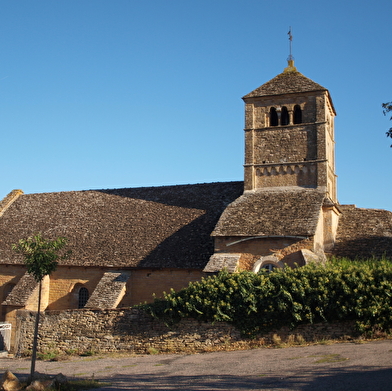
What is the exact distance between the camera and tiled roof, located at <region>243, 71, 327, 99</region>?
29.8m

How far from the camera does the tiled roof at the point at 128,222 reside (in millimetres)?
→ 27234

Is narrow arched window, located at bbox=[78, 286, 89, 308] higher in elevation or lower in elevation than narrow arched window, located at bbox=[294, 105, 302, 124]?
lower

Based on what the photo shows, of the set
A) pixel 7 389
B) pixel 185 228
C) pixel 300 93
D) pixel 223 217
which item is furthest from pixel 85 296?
pixel 300 93

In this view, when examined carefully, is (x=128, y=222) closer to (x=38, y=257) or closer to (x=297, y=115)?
(x=297, y=115)

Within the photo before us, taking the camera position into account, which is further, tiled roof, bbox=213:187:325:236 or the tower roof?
the tower roof

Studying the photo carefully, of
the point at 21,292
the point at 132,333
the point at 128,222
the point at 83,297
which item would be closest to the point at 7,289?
the point at 21,292

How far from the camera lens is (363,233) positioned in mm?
27094

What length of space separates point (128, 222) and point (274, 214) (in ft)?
31.1

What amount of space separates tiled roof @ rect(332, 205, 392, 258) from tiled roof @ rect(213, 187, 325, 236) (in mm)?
2659

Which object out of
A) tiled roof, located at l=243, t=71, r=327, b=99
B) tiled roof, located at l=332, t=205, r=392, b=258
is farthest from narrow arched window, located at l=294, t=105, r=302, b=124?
tiled roof, located at l=332, t=205, r=392, b=258

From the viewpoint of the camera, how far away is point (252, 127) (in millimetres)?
30312

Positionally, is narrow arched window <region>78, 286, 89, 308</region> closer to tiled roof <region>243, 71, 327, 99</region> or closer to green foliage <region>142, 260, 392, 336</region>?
green foliage <region>142, 260, 392, 336</region>

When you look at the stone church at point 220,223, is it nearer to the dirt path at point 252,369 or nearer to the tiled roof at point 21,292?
the tiled roof at point 21,292

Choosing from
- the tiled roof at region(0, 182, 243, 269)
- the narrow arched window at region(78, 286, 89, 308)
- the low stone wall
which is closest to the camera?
the low stone wall
